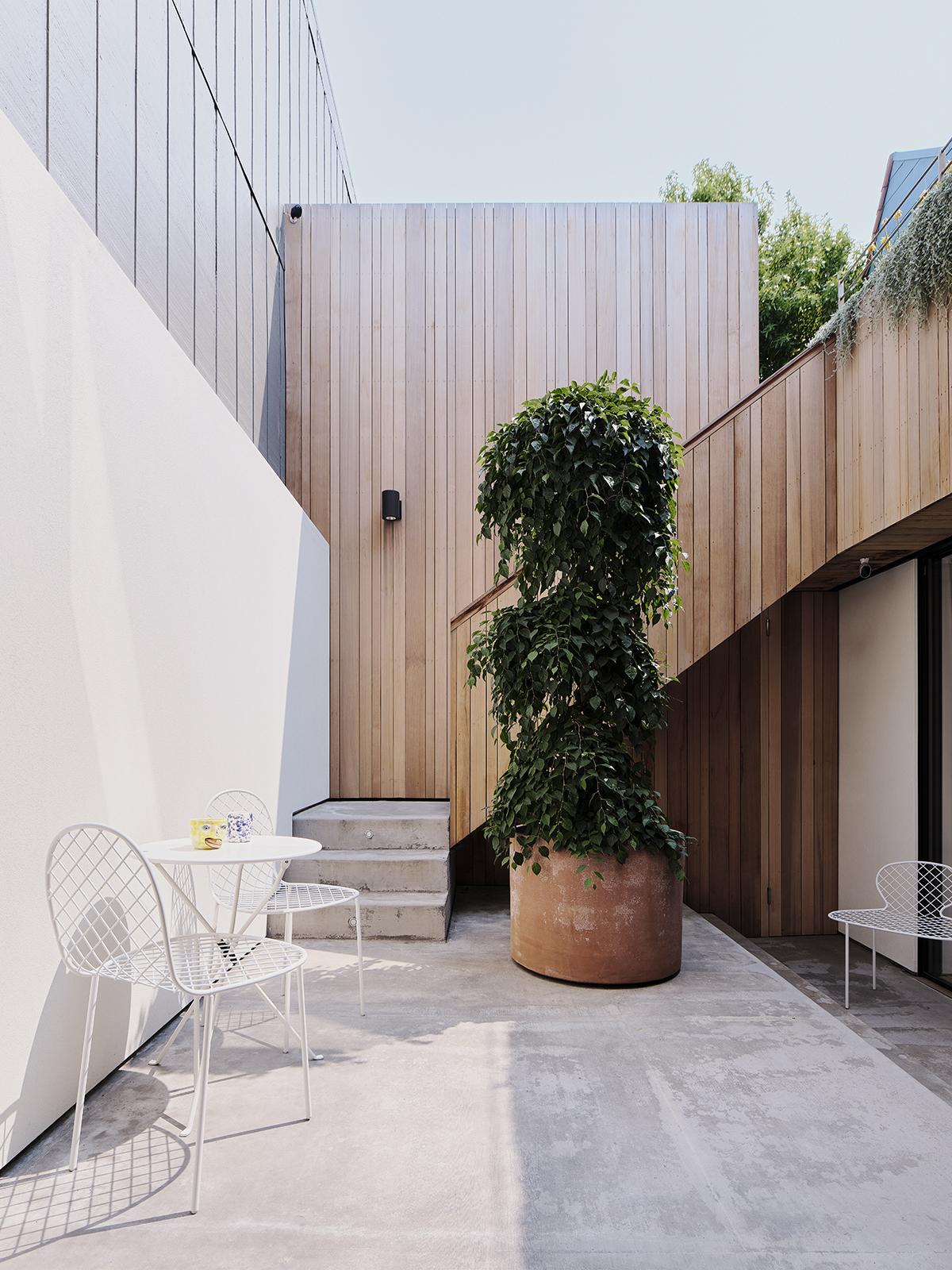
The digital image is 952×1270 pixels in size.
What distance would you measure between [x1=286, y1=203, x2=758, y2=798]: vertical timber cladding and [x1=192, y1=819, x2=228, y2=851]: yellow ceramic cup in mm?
3563

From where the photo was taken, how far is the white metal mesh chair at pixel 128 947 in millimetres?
2025

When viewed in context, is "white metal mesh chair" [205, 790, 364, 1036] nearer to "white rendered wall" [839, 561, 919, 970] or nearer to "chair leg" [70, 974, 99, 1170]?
"chair leg" [70, 974, 99, 1170]

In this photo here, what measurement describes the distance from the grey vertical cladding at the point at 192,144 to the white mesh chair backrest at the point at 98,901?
217 centimetres

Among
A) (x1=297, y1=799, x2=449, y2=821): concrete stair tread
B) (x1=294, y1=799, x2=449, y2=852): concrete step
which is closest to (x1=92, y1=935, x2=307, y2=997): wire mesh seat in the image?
(x1=294, y1=799, x2=449, y2=852): concrete step

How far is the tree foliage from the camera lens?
40.7 ft

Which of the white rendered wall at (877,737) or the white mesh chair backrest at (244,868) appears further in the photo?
the white rendered wall at (877,737)

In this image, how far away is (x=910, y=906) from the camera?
4.79 metres

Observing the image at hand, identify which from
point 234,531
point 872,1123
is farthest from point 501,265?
point 872,1123

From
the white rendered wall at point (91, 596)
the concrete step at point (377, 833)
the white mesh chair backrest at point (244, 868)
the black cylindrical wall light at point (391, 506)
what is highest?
the black cylindrical wall light at point (391, 506)

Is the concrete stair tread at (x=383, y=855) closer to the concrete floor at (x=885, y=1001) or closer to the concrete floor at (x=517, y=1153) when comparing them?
the concrete floor at (x=517, y=1153)

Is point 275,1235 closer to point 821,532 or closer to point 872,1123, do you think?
point 872,1123

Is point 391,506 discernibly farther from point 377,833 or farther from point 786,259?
point 786,259

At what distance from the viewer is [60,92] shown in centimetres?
276

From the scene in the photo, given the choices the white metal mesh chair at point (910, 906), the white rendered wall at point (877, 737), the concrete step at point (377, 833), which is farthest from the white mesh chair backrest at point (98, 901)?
the white rendered wall at point (877, 737)
